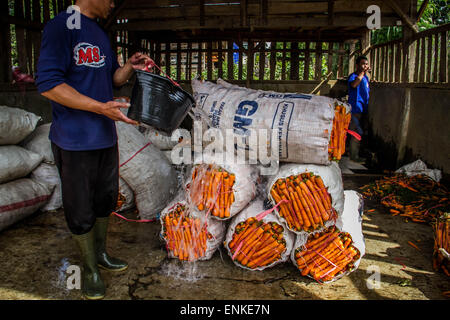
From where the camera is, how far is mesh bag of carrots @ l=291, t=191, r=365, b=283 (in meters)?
2.49

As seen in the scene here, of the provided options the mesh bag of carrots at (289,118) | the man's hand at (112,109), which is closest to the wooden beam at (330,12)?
the mesh bag of carrots at (289,118)

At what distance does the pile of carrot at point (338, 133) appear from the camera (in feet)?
8.73

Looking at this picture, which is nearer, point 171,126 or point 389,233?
point 171,126

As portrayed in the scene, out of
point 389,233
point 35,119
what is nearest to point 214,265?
point 389,233

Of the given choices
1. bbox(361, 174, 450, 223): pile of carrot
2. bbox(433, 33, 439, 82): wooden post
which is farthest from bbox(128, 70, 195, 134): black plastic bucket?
bbox(433, 33, 439, 82): wooden post

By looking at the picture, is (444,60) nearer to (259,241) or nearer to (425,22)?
(259,241)

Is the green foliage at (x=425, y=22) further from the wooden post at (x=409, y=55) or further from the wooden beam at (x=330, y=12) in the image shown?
the wooden post at (x=409, y=55)

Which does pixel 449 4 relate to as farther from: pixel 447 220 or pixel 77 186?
pixel 77 186

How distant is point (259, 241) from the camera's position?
254cm

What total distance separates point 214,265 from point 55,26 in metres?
1.85

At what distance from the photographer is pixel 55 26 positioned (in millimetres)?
1999

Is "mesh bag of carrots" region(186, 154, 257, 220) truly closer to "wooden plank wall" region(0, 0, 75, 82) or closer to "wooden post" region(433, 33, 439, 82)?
"wooden plank wall" region(0, 0, 75, 82)

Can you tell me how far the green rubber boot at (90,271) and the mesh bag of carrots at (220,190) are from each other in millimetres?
722
